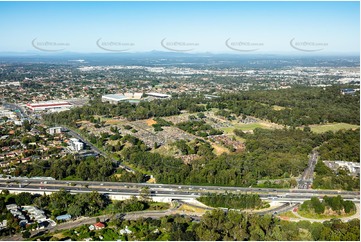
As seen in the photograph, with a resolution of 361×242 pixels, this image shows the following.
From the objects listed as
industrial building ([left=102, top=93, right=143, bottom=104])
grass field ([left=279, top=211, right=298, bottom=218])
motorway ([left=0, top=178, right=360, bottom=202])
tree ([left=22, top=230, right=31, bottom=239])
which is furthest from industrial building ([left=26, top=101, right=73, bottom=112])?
grass field ([left=279, top=211, right=298, bottom=218])

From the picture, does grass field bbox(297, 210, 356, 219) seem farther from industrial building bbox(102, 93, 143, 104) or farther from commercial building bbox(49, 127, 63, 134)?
industrial building bbox(102, 93, 143, 104)

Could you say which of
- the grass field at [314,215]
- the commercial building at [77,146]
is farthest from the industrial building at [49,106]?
the grass field at [314,215]

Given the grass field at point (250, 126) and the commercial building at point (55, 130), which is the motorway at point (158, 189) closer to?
the commercial building at point (55, 130)

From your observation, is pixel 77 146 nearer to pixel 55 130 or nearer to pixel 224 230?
pixel 55 130

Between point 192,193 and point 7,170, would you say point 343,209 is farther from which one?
point 7,170

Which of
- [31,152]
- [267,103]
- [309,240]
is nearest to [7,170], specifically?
[31,152]

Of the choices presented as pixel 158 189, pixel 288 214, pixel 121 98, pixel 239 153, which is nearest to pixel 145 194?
pixel 158 189
